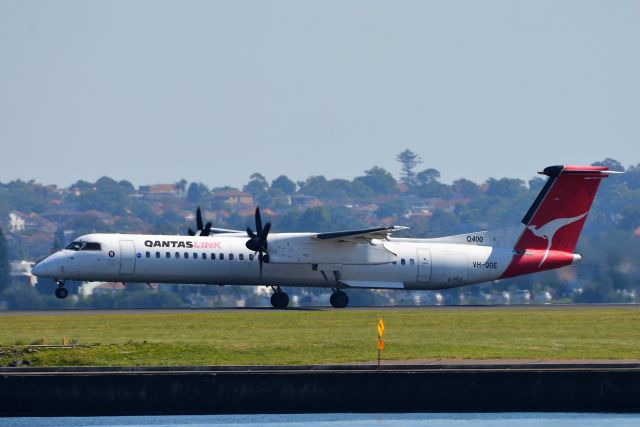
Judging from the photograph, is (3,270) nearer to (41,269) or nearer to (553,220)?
(41,269)

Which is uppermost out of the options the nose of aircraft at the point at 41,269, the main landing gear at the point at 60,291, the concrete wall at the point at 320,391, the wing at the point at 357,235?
the wing at the point at 357,235

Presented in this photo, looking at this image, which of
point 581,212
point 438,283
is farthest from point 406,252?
point 581,212

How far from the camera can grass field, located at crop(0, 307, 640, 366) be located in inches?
1443

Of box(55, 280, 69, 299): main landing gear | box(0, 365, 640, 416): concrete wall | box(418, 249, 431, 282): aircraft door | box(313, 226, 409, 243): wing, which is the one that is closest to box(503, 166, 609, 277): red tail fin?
box(418, 249, 431, 282): aircraft door

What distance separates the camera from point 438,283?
5869 centimetres

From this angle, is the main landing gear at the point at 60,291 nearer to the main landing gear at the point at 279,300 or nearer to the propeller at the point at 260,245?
the propeller at the point at 260,245

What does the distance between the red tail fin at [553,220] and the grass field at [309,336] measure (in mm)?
4641

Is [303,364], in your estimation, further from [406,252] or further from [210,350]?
[406,252]

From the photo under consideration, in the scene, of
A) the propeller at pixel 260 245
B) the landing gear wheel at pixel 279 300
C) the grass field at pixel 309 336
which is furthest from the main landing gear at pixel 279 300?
the grass field at pixel 309 336

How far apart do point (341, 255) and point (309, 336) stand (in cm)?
1564

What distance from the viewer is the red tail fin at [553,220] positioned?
5931 centimetres

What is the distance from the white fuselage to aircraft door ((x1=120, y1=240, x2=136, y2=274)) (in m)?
0.04

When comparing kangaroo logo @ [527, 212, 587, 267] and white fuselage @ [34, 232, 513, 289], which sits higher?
kangaroo logo @ [527, 212, 587, 267]

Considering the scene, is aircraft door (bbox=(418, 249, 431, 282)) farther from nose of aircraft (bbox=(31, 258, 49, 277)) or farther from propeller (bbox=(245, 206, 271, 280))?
nose of aircraft (bbox=(31, 258, 49, 277))
